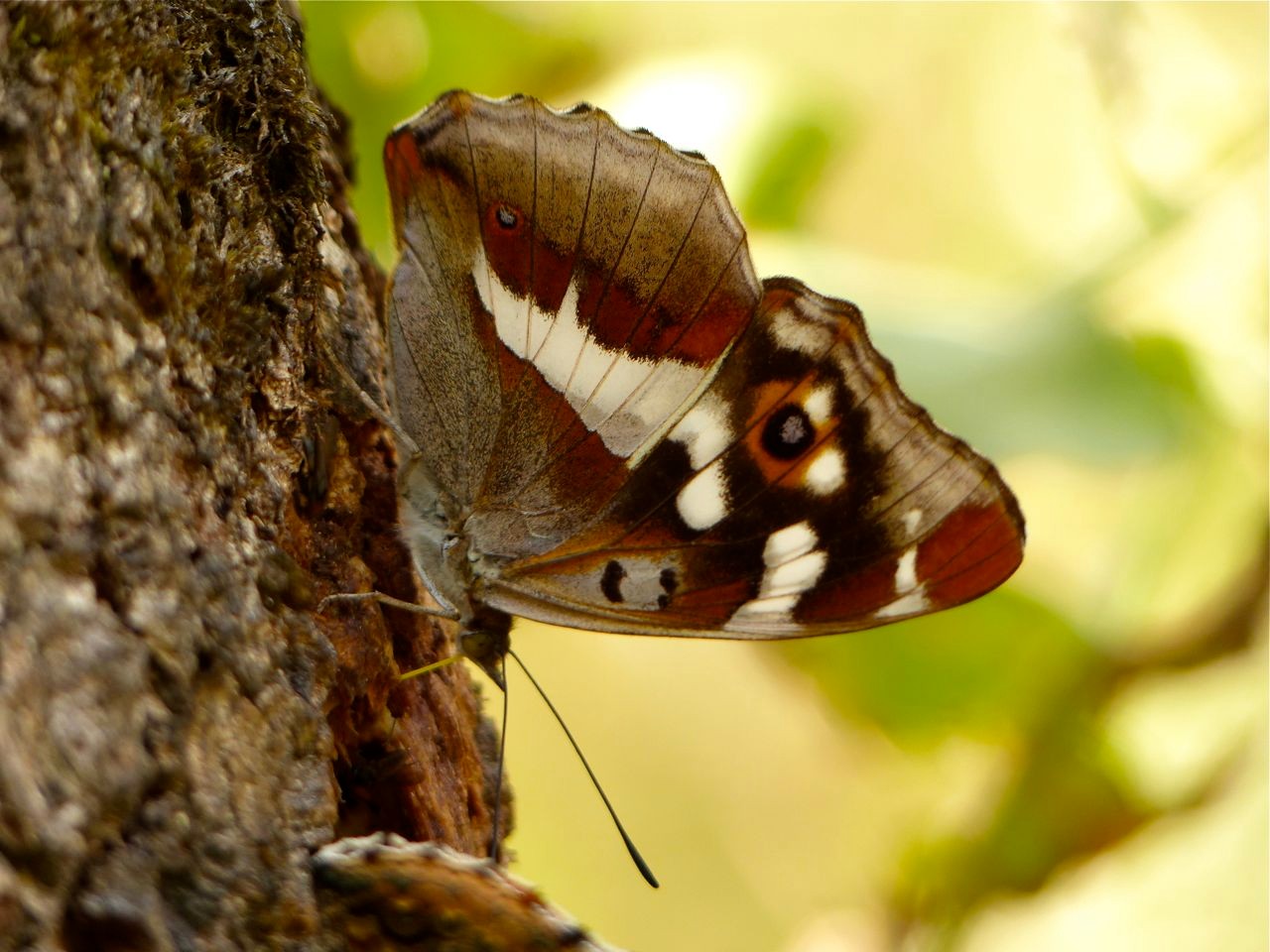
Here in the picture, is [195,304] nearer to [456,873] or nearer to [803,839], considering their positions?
[456,873]

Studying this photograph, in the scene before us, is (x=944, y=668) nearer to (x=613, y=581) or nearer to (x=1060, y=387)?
(x=1060, y=387)

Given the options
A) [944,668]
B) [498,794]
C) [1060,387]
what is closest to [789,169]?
[1060,387]

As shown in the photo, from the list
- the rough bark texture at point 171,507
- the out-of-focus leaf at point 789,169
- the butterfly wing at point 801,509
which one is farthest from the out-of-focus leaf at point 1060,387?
the rough bark texture at point 171,507

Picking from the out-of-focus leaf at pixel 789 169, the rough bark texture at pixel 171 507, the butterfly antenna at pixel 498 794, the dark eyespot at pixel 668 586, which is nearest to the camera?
the rough bark texture at pixel 171 507

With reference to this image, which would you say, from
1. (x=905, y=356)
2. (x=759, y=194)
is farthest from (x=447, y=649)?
(x=759, y=194)

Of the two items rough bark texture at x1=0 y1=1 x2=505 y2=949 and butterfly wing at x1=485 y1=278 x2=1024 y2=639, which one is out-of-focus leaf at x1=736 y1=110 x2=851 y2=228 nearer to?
butterfly wing at x1=485 y1=278 x2=1024 y2=639

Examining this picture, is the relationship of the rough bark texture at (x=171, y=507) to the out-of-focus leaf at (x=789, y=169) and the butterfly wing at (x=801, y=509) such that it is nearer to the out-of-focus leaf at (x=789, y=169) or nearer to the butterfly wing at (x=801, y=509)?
the butterfly wing at (x=801, y=509)

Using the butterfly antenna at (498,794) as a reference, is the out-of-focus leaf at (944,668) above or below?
above

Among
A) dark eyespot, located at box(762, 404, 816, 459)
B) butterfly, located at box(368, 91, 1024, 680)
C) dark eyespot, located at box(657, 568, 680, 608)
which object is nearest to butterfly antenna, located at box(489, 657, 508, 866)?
butterfly, located at box(368, 91, 1024, 680)
